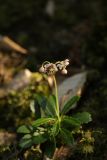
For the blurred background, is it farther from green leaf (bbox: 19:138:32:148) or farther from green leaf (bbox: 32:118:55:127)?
green leaf (bbox: 32:118:55:127)

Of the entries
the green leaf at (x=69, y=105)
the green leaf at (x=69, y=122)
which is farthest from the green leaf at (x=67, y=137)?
the green leaf at (x=69, y=105)

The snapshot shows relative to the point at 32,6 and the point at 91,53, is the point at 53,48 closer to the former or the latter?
the point at 91,53

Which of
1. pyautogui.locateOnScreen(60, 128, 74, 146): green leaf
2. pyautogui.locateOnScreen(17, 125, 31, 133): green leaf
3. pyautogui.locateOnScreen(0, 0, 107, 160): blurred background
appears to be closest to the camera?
pyautogui.locateOnScreen(60, 128, 74, 146): green leaf

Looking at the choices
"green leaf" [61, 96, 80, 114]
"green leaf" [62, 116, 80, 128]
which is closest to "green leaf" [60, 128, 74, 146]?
"green leaf" [62, 116, 80, 128]

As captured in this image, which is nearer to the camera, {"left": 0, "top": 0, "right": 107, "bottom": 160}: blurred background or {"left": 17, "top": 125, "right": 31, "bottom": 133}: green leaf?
{"left": 17, "top": 125, "right": 31, "bottom": 133}: green leaf

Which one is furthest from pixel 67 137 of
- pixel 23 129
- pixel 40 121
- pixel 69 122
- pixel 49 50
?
pixel 49 50

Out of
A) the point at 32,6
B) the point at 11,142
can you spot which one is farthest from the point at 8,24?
the point at 11,142

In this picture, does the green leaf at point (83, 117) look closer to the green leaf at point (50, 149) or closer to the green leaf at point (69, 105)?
the green leaf at point (69, 105)

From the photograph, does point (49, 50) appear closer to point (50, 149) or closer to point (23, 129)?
point (23, 129)
